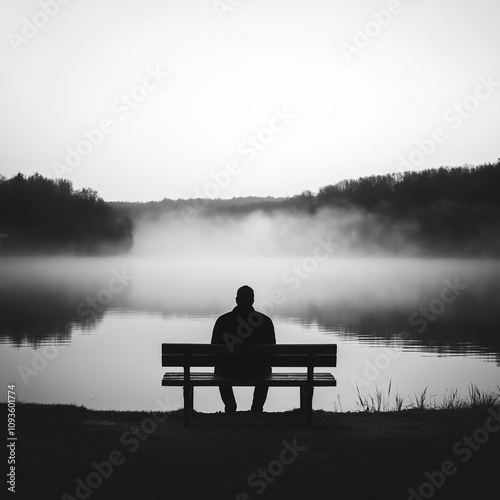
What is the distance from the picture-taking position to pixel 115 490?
567 cm

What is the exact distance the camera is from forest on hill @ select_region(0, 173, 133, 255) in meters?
138

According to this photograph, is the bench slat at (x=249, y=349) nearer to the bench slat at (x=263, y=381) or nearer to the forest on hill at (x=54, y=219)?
the bench slat at (x=263, y=381)

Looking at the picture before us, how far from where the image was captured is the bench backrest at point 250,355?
801 cm

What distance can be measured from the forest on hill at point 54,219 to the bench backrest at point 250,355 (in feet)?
442

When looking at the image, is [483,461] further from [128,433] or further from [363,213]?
[363,213]

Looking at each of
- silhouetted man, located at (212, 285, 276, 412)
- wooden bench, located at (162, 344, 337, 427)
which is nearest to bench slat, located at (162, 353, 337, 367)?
wooden bench, located at (162, 344, 337, 427)

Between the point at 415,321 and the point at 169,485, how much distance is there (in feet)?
91.7

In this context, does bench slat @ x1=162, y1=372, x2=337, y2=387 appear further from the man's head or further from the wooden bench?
the man's head

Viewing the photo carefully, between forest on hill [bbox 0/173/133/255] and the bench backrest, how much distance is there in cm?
13468

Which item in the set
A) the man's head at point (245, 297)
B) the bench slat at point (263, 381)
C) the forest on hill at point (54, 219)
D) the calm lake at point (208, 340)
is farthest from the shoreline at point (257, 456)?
the forest on hill at point (54, 219)

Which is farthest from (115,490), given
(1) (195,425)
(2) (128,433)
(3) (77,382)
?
(3) (77,382)

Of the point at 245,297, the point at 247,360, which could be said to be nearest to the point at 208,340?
the point at 245,297

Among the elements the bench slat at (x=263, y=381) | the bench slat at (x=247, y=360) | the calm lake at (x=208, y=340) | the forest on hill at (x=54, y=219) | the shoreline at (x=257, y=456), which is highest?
the forest on hill at (x=54, y=219)

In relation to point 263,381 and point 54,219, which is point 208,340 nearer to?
point 263,381
